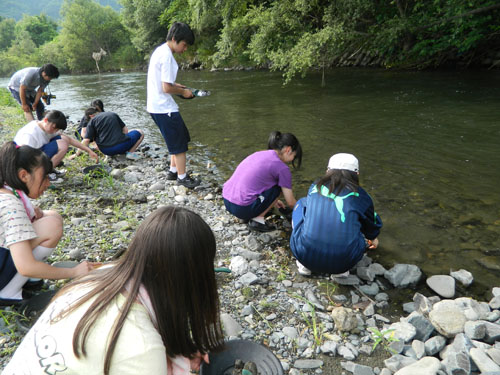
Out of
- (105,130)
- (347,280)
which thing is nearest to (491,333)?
(347,280)

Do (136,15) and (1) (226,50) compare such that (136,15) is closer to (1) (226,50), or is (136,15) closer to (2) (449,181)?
(1) (226,50)

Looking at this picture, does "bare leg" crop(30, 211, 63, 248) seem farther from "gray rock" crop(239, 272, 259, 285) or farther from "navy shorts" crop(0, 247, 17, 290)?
"gray rock" crop(239, 272, 259, 285)

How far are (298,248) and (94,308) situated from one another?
1876mm

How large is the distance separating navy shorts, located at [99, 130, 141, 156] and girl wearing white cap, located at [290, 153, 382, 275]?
429cm

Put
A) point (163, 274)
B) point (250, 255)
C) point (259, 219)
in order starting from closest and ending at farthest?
point (163, 274), point (250, 255), point (259, 219)

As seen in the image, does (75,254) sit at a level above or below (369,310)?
above

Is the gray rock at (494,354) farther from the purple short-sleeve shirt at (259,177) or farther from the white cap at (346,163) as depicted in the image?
the purple short-sleeve shirt at (259,177)

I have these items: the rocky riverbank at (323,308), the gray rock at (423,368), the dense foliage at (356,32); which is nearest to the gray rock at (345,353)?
the rocky riverbank at (323,308)

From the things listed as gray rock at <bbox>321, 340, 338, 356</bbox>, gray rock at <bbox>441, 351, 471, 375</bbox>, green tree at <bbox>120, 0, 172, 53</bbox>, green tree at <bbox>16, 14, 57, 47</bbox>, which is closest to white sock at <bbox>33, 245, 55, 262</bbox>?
gray rock at <bbox>321, 340, 338, 356</bbox>

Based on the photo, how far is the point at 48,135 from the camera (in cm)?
474

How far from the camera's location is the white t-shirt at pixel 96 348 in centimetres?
109

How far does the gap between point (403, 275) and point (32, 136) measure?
192 inches

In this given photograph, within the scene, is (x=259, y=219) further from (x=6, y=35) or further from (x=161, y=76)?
(x=6, y=35)

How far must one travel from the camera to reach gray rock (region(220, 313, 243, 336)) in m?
2.17
